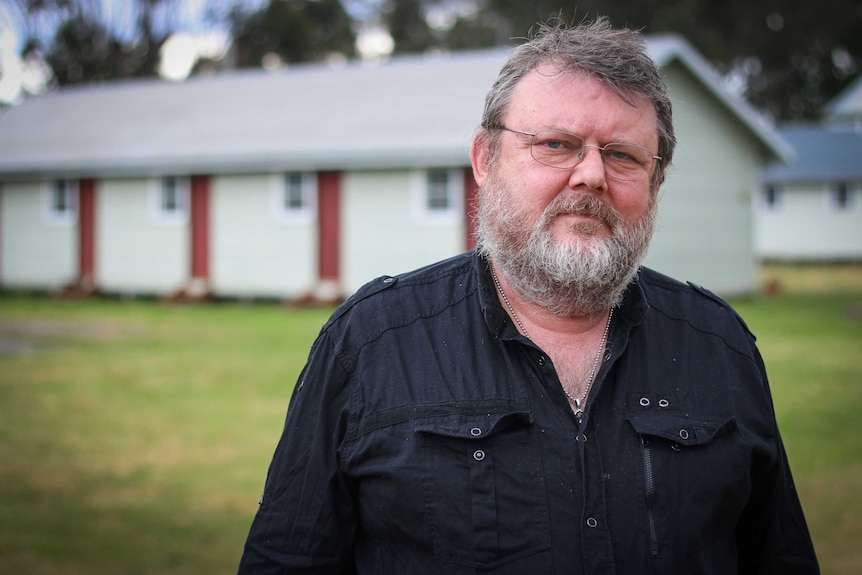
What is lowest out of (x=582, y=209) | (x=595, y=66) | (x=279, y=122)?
(x=582, y=209)

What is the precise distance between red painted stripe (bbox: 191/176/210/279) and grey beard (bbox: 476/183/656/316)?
21.4 meters

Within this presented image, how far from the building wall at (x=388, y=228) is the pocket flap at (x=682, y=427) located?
17959 millimetres

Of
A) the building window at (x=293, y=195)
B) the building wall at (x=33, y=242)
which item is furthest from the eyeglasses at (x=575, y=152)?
the building wall at (x=33, y=242)

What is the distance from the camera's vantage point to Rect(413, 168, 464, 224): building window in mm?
20656

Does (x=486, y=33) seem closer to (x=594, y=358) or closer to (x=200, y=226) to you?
(x=200, y=226)

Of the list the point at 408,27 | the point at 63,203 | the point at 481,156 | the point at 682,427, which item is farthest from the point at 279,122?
the point at 408,27

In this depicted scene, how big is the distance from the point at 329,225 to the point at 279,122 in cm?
371

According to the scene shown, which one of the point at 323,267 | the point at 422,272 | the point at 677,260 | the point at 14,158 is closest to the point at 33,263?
the point at 14,158

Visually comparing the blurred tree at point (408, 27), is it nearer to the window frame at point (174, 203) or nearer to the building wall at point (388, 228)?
the window frame at point (174, 203)

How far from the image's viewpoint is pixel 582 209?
2.64 metres

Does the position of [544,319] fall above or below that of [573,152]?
below

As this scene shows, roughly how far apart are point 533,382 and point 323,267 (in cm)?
1969

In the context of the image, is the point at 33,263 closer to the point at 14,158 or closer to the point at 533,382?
the point at 14,158

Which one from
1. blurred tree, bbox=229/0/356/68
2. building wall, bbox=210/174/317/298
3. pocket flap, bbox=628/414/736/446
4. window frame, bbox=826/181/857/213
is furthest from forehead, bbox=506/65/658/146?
blurred tree, bbox=229/0/356/68
